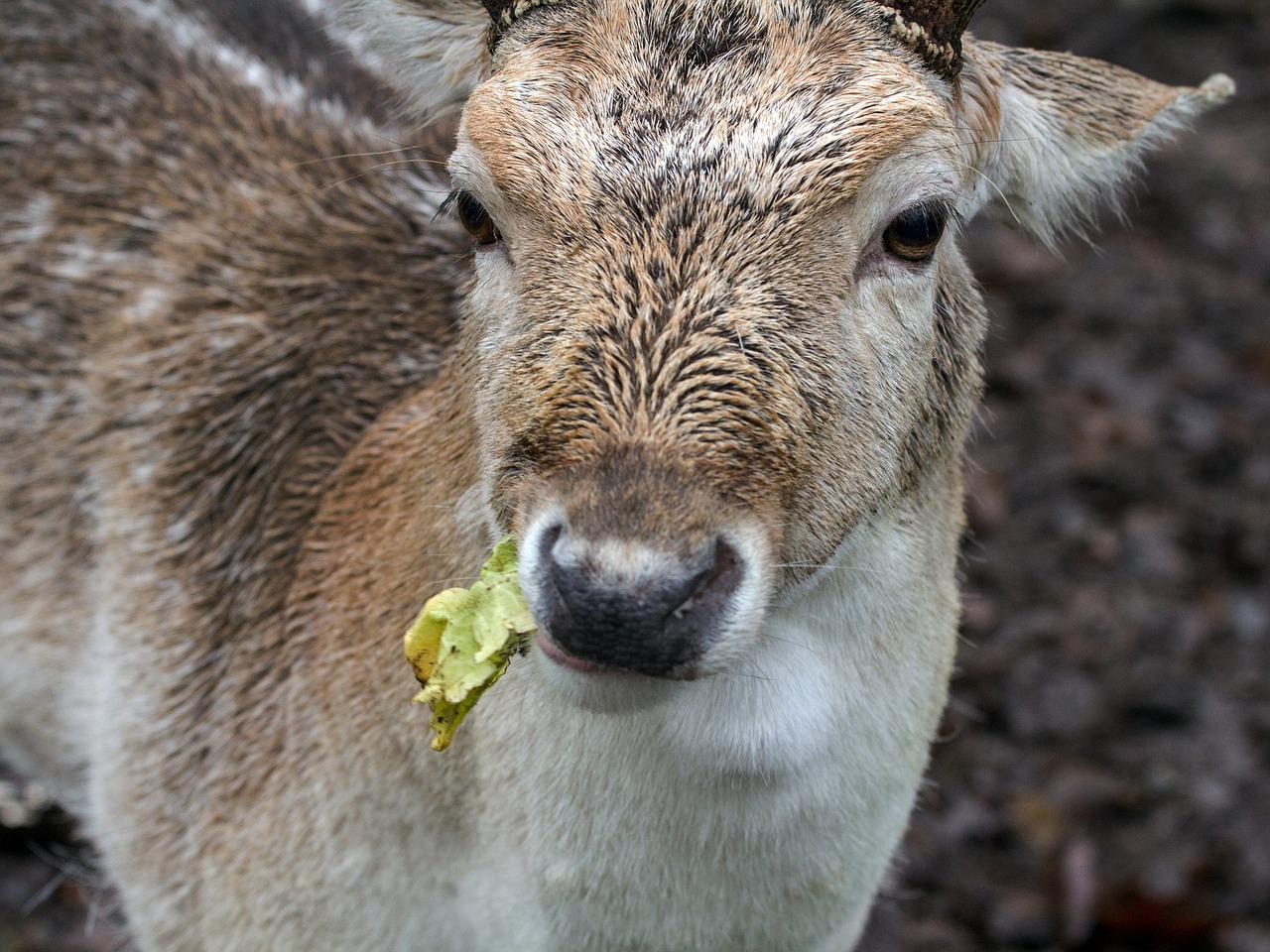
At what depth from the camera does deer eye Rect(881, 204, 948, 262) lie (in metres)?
3.20

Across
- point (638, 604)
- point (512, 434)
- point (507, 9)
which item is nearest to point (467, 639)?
point (512, 434)

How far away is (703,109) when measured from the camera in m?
3.04

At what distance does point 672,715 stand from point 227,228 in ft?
8.89

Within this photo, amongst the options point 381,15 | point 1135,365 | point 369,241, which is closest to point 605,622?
point 381,15

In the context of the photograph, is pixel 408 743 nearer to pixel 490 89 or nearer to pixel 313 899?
pixel 313 899

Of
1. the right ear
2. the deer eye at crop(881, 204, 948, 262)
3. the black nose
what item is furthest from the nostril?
the right ear

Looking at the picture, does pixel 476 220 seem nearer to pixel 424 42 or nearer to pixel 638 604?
pixel 424 42

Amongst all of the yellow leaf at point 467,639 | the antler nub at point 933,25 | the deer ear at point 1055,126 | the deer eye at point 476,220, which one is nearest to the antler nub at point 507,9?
the deer eye at point 476,220

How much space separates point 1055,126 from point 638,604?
6.44ft

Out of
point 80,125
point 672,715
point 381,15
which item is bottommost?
point 672,715

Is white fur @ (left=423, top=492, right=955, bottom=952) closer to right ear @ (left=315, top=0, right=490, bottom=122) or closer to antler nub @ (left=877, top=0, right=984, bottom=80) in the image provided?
antler nub @ (left=877, top=0, right=984, bottom=80)

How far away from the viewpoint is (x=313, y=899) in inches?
158

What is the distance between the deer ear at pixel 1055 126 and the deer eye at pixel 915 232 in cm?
50

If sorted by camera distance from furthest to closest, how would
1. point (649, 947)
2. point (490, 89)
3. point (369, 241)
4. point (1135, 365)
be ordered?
1. point (1135, 365)
2. point (369, 241)
3. point (649, 947)
4. point (490, 89)
